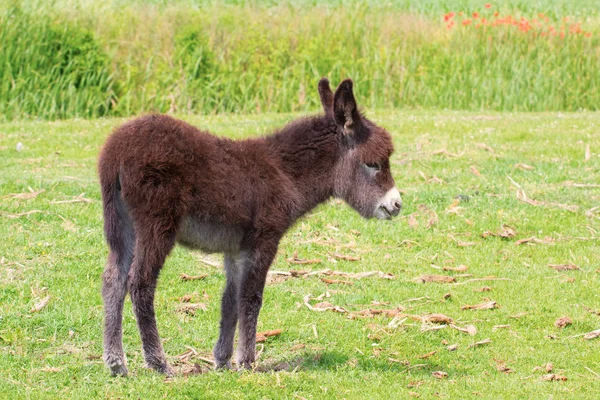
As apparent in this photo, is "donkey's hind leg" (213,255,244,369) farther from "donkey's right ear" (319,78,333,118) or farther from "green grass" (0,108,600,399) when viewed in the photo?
"donkey's right ear" (319,78,333,118)

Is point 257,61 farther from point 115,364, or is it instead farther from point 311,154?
point 115,364

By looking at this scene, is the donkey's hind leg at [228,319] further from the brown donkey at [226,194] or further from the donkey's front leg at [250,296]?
the donkey's front leg at [250,296]

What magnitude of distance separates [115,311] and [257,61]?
13.3 meters

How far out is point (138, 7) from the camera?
2142 cm

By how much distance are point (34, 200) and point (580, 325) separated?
22.9ft

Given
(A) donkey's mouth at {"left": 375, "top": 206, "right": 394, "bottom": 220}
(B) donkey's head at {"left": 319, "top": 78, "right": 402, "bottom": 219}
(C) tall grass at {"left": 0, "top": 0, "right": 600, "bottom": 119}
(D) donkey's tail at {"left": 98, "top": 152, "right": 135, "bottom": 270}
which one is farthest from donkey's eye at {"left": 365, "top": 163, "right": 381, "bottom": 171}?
(C) tall grass at {"left": 0, "top": 0, "right": 600, "bottom": 119}

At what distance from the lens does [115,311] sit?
22.1 feet

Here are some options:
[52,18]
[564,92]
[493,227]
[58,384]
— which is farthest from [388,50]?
[58,384]

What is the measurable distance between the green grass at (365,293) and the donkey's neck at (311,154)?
Answer: 16.9 inches

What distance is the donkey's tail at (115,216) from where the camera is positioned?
260 inches

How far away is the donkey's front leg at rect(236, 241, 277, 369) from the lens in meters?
6.99

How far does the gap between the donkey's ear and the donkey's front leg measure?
1.27m

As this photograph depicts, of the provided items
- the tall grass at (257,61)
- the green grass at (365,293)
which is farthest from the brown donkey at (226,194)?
the tall grass at (257,61)

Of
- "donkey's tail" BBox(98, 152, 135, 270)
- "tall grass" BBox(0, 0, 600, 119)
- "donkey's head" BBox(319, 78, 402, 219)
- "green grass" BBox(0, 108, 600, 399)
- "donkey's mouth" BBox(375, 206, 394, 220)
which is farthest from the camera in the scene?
"tall grass" BBox(0, 0, 600, 119)
